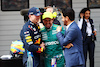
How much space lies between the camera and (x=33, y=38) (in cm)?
419

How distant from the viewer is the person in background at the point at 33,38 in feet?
13.5

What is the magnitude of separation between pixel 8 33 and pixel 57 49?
4.11 m

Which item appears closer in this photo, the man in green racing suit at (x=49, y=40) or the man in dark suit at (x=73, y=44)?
the man in dark suit at (x=73, y=44)

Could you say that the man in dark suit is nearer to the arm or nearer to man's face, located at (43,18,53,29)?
man's face, located at (43,18,53,29)

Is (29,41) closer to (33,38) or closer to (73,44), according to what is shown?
(33,38)

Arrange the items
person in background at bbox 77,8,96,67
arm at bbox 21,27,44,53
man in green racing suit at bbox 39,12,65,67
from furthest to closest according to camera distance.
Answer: person in background at bbox 77,8,96,67
man in green racing suit at bbox 39,12,65,67
arm at bbox 21,27,44,53

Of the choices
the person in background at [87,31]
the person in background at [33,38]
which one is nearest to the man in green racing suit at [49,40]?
the person in background at [33,38]

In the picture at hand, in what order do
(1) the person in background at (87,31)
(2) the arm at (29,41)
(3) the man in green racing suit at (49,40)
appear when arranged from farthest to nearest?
1. (1) the person in background at (87,31)
2. (3) the man in green racing suit at (49,40)
3. (2) the arm at (29,41)

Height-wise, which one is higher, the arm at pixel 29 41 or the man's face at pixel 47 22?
the man's face at pixel 47 22

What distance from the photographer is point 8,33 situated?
27.1 ft

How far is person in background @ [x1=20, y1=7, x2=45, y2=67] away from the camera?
4129 mm

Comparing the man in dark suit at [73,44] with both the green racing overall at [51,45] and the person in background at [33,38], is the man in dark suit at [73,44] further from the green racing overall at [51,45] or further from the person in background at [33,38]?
the person in background at [33,38]

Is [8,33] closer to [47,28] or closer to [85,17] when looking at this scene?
[85,17]

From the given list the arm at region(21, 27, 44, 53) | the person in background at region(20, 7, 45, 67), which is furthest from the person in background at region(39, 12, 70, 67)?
the arm at region(21, 27, 44, 53)
